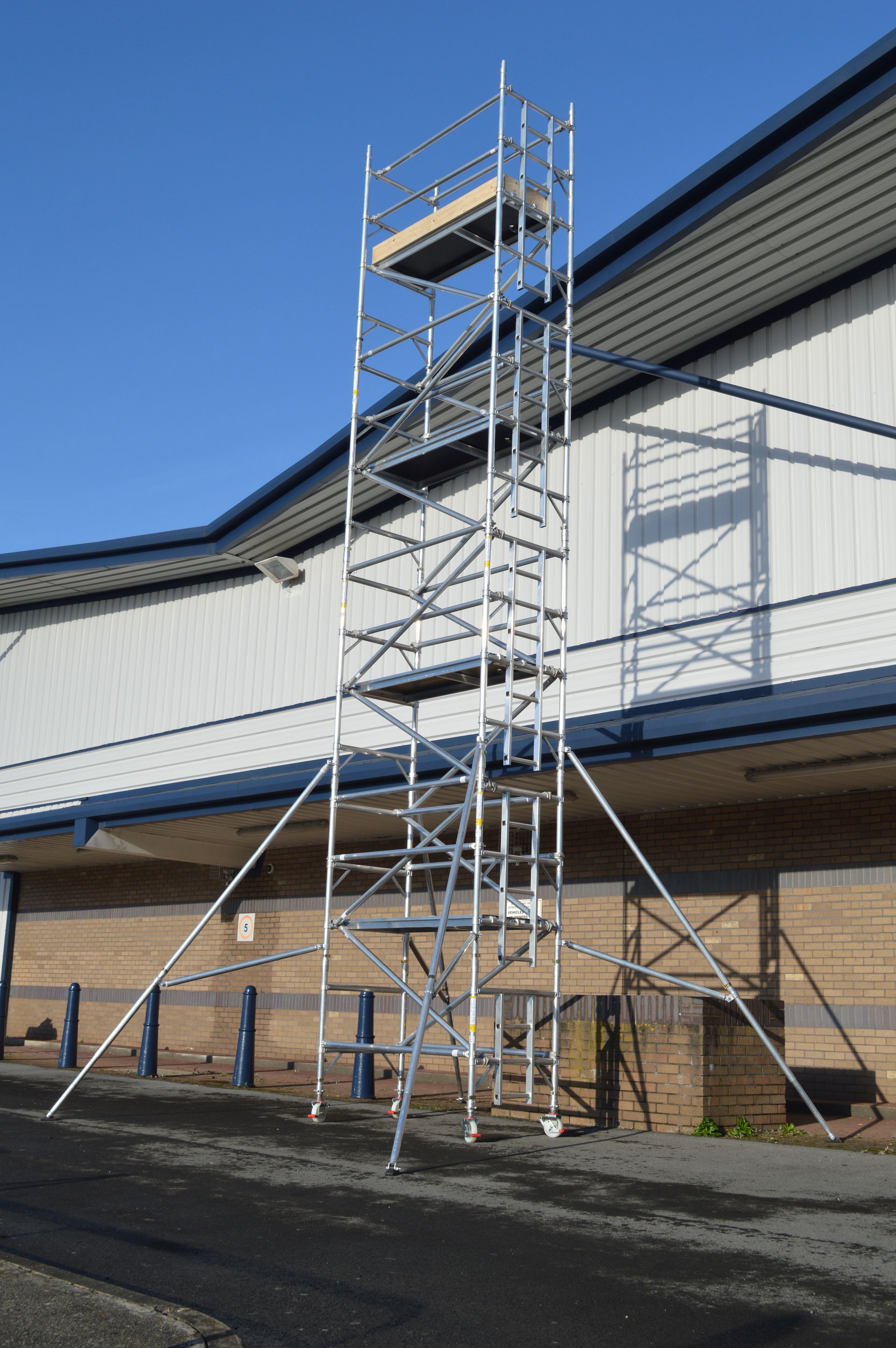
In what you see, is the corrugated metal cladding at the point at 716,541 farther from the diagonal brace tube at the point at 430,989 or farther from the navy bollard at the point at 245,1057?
the navy bollard at the point at 245,1057

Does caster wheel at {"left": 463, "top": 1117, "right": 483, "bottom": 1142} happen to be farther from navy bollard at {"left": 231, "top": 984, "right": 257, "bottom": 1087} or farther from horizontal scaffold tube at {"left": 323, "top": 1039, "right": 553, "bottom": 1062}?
navy bollard at {"left": 231, "top": 984, "right": 257, "bottom": 1087}

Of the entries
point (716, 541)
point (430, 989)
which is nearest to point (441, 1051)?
point (430, 989)

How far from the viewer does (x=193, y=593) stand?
22188 mm

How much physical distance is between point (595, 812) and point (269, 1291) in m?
10.1

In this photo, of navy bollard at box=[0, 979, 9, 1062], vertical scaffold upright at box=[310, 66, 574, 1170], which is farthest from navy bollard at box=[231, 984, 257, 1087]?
navy bollard at box=[0, 979, 9, 1062]

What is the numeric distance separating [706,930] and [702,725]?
3.53 metres

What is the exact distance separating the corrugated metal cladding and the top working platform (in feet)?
9.44

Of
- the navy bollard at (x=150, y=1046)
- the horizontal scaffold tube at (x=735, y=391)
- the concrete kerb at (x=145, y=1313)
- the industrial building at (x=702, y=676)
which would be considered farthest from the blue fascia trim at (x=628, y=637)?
the concrete kerb at (x=145, y=1313)

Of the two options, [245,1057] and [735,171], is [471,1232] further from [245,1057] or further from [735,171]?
[735,171]

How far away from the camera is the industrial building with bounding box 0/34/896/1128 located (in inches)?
444

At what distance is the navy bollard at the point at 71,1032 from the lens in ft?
57.9

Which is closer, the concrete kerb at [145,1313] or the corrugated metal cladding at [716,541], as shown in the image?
the concrete kerb at [145,1313]

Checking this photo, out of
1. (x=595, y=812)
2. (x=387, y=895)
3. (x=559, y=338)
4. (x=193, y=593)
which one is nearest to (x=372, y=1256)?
(x=595, y=812)

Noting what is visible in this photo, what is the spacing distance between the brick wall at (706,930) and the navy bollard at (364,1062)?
6.97ft
